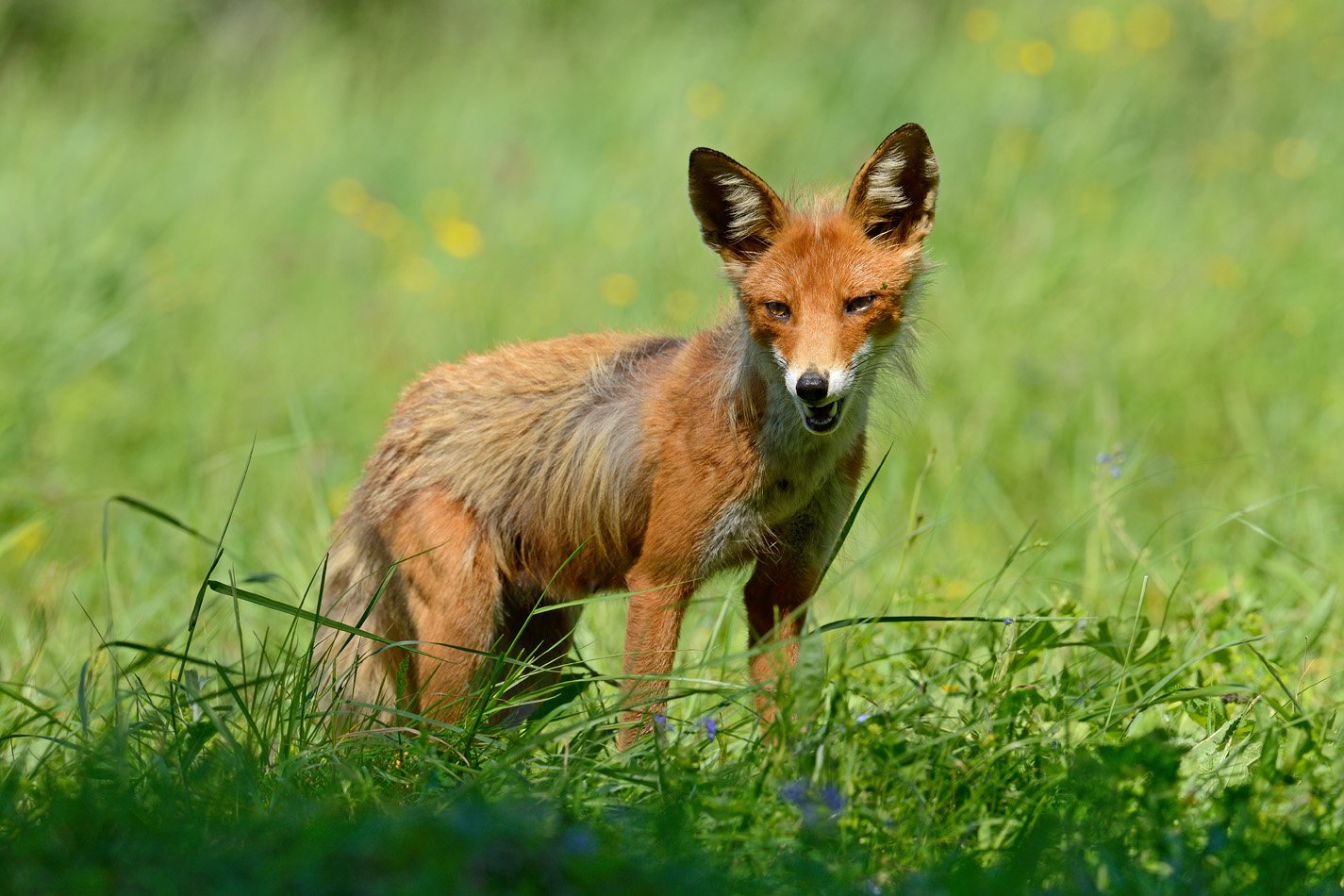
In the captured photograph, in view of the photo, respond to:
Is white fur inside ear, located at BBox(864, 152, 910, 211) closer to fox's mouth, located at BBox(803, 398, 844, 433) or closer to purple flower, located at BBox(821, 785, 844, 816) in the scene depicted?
fox's mouth, located at BBox(803, 398, 844, 433)

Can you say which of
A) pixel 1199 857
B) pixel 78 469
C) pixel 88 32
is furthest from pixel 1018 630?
pixel 88 32

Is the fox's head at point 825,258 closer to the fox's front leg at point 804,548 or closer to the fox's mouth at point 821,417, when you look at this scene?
the fox's mouth at point 821,417

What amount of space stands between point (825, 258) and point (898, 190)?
404mm

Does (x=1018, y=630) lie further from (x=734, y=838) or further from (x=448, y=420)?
(x=448, y=420)

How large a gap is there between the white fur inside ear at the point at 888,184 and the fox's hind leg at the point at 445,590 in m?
1.74

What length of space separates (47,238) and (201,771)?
6123mm

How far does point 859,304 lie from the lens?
4039 mm

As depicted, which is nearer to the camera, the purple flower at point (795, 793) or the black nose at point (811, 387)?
the purple flower at point (795, 793)

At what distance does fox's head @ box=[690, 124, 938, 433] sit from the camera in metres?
3.90

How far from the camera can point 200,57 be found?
14078 mm

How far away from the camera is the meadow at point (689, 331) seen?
304 cm

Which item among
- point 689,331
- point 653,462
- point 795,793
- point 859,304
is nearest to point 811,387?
point 859,304

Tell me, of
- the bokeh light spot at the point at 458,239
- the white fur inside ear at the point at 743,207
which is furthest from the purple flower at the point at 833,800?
the bokeh light spot at the point at 458,239

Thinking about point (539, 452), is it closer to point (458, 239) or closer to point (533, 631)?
point (533, 631)
